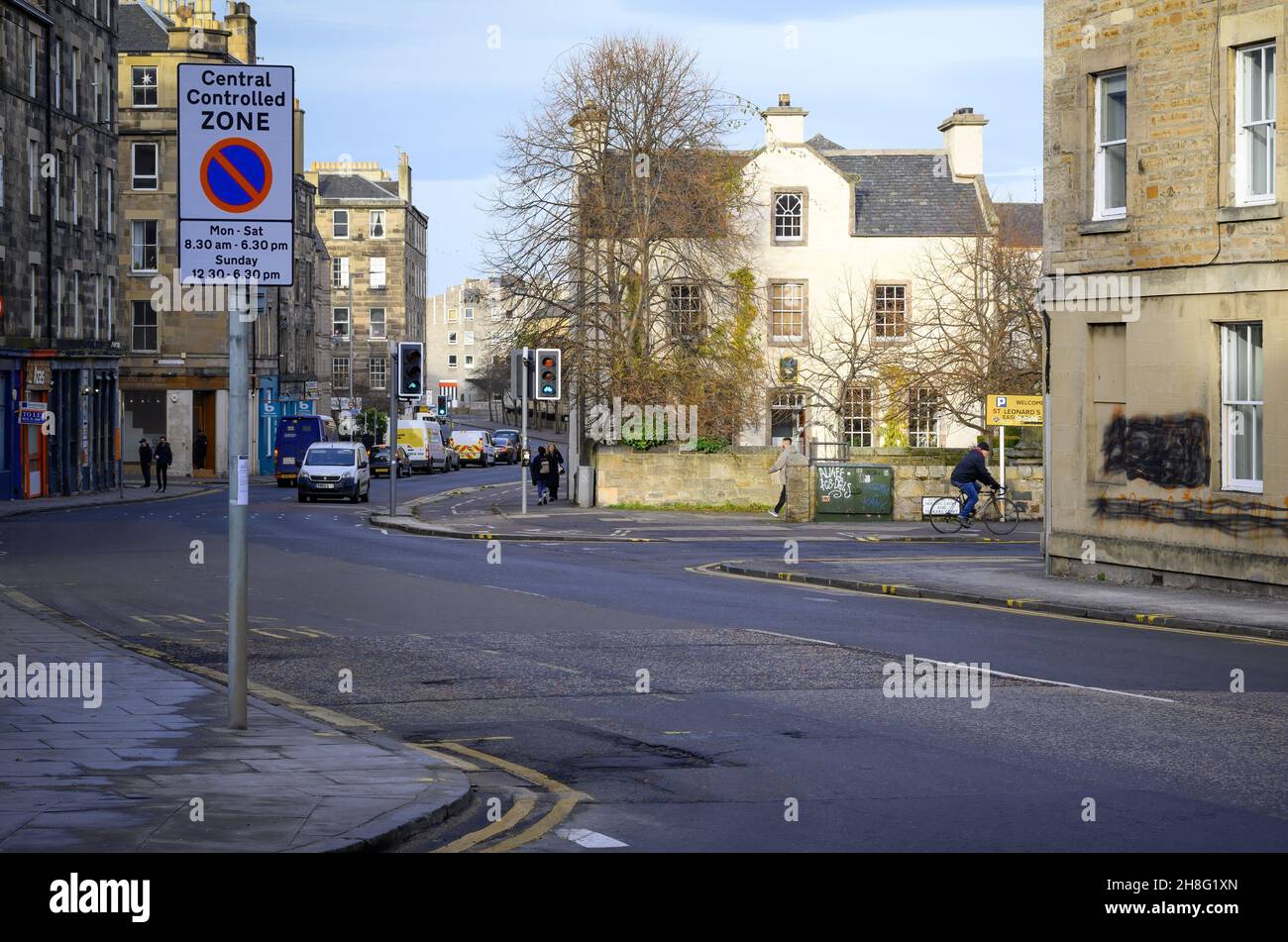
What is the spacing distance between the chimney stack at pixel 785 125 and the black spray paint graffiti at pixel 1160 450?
31.9 meters

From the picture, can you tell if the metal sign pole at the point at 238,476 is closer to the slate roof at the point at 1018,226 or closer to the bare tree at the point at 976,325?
the bare tree at the point at 976,325

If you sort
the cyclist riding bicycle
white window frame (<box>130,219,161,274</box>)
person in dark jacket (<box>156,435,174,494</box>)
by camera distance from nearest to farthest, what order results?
1. the cyclist riding bicycle
2. person in dark jacket (<box>156,435,174,494</box>)
3. white window frame (<box>130,219,161,274</box>)

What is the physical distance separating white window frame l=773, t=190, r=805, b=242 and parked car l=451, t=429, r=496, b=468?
35.4m

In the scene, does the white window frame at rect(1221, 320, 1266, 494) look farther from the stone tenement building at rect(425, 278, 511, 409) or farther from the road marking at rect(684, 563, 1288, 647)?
the stone tenement building at rect(425, 278, 511, 409)

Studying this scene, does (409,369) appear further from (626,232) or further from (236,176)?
(236,176)

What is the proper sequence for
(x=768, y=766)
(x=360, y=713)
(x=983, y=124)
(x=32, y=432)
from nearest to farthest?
(x=768, y=766)
(x=360, y=713)
(x=32, y=432)
(x=983, y=124)

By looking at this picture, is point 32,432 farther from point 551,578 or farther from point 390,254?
point 390,254

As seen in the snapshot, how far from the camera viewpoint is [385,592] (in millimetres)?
21391

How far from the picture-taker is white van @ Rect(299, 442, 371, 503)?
50.1 metres

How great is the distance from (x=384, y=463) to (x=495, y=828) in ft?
214

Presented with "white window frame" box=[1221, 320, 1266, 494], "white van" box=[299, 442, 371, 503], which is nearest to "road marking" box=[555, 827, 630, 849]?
"white window frame" box=[1221, 320, 1266, 494]

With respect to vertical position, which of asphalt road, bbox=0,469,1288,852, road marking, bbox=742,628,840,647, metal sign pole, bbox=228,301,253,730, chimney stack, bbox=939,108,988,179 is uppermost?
chimney stack, bbox=939,108,988,179
